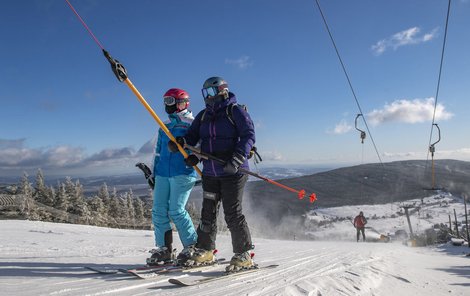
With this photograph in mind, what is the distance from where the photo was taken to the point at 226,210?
15.9ft

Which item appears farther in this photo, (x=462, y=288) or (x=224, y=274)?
(x=462, y=288)

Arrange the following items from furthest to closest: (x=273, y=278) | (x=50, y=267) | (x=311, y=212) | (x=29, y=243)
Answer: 1. (x=311, y=212)
2. (x=29, y=243)
3. (x=50, y=267)
4. (x=273, y=278)

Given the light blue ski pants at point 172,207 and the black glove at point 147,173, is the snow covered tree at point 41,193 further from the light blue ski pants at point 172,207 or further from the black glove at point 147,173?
the light blue ski pants at point 172,207

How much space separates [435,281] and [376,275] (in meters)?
1.13

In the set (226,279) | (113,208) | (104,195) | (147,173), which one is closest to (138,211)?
(113,208)

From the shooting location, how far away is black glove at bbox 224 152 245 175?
4543 millimetres

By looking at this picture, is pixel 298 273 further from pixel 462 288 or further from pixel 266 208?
pixel 266 208

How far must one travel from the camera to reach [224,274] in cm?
452

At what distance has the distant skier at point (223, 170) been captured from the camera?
480cm

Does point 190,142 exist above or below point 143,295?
above

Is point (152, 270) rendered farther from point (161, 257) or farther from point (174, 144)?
point (174, 144)

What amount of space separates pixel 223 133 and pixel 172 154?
2.96 feet

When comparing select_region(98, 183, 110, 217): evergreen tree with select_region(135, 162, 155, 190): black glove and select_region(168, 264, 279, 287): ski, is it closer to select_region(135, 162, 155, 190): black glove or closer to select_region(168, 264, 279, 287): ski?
select_region(135, 162, 155, 190): black glove

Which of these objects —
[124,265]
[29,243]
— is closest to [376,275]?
[124,265]
